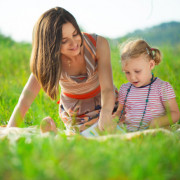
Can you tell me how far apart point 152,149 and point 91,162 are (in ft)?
1.25

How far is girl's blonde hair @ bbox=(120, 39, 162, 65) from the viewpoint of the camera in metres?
2.54

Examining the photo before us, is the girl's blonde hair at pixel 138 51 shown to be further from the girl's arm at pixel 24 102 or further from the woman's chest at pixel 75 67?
the girl's arm at pixel 24 102

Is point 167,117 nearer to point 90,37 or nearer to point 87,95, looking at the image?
point 87,95

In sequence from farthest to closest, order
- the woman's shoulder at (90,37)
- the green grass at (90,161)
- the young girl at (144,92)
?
the woman's shoulder at (90,37)
the young girl at (144,92)
the green grass at (90,161)

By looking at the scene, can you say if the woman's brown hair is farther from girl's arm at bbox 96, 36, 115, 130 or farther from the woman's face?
girl's arm at bbox 96, 36, 115, 130

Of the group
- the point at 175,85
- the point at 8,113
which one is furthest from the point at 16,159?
the point at 175,85

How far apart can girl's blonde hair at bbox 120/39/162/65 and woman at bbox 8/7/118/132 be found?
0.19m

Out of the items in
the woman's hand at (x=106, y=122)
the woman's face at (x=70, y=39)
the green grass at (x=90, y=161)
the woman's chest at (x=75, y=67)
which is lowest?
the woman's hand at (x=106, y=122)

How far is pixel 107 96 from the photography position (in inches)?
99.3

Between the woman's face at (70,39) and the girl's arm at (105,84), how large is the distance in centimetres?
36

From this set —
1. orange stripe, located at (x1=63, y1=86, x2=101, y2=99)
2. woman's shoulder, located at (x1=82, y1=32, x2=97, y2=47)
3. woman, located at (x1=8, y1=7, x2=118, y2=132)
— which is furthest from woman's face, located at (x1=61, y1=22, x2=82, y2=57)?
orange stripe, located at (x1=63, y1=86, x2=101, y2=99)

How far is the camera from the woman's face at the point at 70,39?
2373 millimetres

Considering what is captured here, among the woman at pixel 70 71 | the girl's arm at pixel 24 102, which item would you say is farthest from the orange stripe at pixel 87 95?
the girl's arm at pixel 24 102

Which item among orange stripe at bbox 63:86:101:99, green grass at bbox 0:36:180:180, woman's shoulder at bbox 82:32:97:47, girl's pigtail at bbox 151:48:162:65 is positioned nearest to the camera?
green grass at bbox 0:36:180:180
